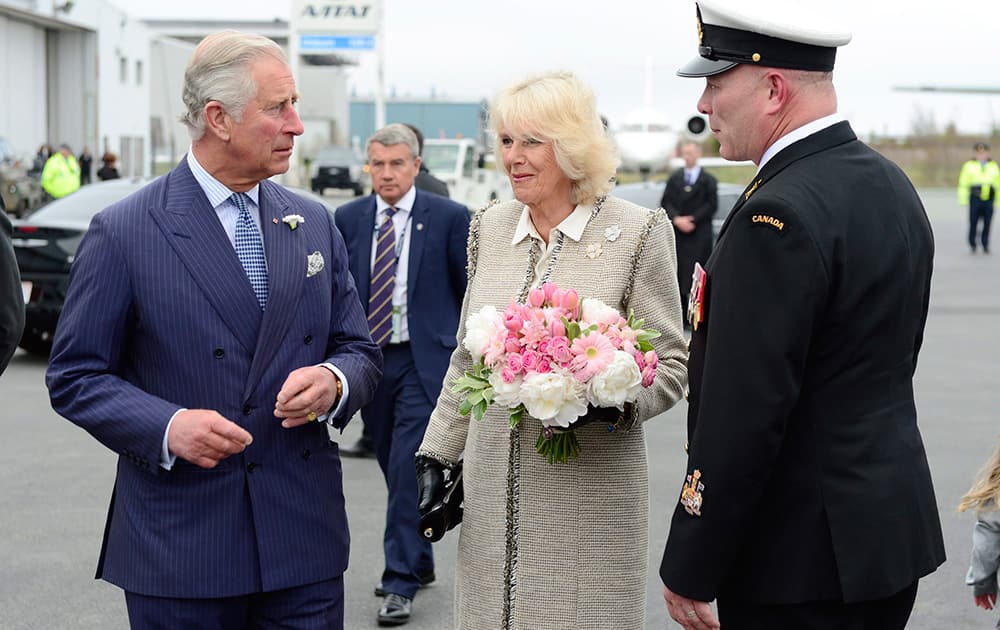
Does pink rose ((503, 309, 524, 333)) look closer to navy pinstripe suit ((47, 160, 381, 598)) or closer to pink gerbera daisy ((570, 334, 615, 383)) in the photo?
pink gerbera daisy ((570, 334, 615, 383))

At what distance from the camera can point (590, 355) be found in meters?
3.26

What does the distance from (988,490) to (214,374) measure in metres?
2.45

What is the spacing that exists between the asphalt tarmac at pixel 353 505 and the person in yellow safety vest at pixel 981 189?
15.1m

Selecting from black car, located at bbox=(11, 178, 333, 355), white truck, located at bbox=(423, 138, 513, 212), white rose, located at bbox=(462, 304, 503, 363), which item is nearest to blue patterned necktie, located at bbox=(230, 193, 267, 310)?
white rose, located at bbox=(462, 304, 503, 363)

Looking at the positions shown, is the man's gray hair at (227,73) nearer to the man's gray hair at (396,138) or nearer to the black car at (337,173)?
the man's gray hair at (396,138)

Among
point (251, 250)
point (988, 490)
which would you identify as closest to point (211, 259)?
point (251, 250)

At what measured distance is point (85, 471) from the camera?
330 inches

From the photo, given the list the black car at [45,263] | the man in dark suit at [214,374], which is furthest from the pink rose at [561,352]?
the black car at [45,263]

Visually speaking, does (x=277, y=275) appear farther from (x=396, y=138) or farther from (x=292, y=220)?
(x=396, y=138)

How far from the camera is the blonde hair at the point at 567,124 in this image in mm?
3787

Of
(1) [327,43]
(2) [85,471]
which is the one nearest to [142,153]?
(1) [327,43]

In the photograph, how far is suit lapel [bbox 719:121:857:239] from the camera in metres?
2.76

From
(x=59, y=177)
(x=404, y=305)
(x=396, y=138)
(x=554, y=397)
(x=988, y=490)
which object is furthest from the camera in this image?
(x=59, y=177)

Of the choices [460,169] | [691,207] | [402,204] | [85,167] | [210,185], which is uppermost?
[210,185]
